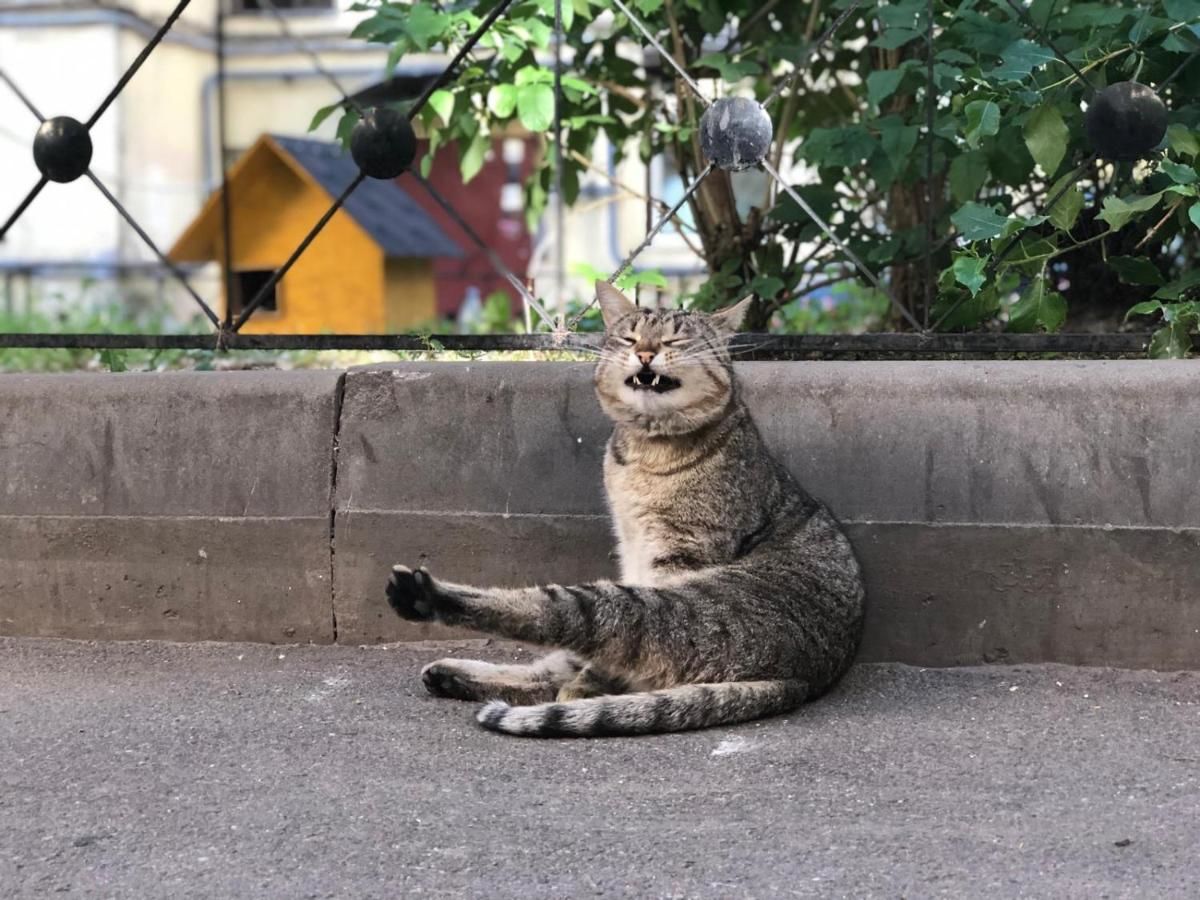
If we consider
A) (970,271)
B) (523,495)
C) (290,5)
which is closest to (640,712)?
(523,495)

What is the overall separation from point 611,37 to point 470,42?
66.1 inches

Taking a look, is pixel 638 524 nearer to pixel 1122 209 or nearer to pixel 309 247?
pixel 1122 209

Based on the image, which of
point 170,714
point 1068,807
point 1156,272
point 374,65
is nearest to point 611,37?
point 1156,272

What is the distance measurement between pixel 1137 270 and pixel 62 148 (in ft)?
9.84

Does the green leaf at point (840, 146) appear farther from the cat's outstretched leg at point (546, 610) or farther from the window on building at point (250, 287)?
the window on building at point (250, 287)

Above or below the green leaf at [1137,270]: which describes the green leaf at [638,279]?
below

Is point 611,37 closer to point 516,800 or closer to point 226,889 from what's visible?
point 516,800

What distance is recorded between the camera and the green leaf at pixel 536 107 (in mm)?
4496

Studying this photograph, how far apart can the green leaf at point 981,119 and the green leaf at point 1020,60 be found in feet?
0.27

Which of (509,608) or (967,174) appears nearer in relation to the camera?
(509,608)

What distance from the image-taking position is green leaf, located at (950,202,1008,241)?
3611mm

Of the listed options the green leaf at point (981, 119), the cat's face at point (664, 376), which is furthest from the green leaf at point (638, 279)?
the green leaf at point (981, 119)

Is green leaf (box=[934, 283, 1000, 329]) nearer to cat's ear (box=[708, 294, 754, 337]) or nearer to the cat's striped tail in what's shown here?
cat's ear (box=[708, 294, 754, 337])

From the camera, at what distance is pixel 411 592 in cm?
294
